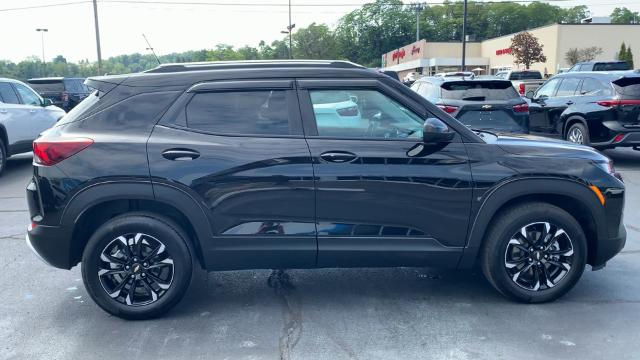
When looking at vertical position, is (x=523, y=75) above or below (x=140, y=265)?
above

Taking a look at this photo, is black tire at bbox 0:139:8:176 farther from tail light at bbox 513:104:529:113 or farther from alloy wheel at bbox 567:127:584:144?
alloy wheel at bbox 567:127:584:144

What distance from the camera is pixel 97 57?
3425cm

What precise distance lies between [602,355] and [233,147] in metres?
2.83

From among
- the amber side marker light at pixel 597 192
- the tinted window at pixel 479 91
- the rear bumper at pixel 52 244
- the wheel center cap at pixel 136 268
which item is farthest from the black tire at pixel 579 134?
A: the rear bumper at pixel 52 244

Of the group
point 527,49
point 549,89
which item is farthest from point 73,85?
point 527,49

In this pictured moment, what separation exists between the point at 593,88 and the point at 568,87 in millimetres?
822

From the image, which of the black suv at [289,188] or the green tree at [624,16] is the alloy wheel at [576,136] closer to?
the black suv at [289,188]

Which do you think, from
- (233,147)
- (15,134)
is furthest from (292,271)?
(15,134)

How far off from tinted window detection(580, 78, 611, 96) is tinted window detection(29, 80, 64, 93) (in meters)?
17.4

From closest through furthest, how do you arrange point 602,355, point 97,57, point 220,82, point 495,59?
1. point 602,355
2. point 220,82
3. point 97,57
4. point 495,59

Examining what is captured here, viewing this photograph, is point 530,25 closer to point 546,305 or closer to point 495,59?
point 495,59

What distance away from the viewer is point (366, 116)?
4.36 m

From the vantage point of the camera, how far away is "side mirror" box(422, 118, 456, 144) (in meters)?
4.07

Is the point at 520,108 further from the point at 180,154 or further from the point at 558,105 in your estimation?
the point at 180,154
